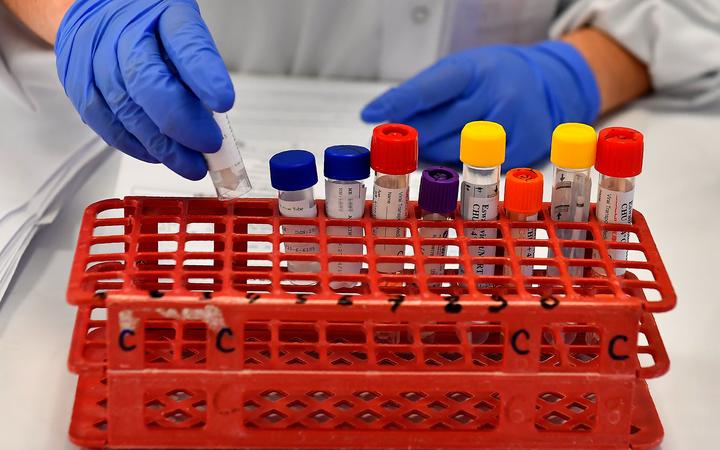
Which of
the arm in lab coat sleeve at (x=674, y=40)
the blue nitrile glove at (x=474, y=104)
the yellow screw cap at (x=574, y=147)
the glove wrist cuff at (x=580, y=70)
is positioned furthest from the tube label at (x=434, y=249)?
the arm in lab coat sleeve at (x=674, y=40)

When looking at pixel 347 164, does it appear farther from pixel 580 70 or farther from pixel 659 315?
pixel 580 70

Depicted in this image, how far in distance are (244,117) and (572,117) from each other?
1.34 ft

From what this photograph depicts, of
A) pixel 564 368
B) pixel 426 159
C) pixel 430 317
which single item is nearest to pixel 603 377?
pixel 564 368

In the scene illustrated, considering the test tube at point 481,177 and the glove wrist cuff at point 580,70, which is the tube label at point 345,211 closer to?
the test tube at point 481,177

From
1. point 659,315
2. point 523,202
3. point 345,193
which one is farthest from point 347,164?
point 659,315

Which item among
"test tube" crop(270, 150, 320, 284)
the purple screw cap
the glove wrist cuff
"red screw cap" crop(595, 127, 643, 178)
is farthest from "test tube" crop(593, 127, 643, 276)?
the glove wrist cuff

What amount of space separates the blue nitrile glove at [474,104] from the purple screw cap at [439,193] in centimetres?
35

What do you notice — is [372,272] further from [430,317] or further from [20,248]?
[20,248]

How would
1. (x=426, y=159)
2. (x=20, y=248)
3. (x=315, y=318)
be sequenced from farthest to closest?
1. (x=426, y=159)
2. (x=20, y=248)
3. (x=315, y=318)

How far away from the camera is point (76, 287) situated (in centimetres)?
64

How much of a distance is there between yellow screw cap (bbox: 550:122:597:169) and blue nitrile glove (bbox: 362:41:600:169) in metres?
0.36

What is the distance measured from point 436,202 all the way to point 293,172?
114 millimetres

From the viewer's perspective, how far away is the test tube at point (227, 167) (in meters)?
0.76

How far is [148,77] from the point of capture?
0.72 m
